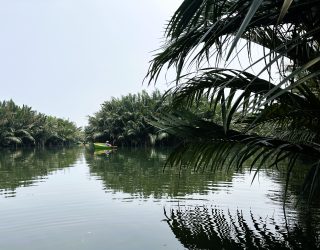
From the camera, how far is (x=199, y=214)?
791 centimetres

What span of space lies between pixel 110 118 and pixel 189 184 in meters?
36.0

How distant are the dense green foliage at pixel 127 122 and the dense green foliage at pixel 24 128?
11.4 metres

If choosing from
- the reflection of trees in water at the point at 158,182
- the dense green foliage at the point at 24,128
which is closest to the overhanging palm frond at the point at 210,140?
the reflection of trees in water at the point at 158,182

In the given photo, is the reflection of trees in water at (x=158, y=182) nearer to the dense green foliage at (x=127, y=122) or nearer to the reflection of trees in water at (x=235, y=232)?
the reflection of trees in water at (x=235, y=232)

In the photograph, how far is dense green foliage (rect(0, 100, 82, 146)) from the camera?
5288 cm

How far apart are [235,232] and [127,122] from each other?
40487 millimetres

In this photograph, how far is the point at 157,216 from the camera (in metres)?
7.96

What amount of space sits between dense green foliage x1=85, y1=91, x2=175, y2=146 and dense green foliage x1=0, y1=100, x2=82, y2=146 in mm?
11397

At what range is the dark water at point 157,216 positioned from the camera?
6137 millimetres

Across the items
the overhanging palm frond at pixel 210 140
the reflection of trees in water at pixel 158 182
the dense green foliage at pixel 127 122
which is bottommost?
the reflection of trees in water at pixel 158 182

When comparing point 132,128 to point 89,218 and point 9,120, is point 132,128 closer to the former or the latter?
point 9,120

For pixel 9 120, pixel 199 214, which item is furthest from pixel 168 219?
pixel 9 120

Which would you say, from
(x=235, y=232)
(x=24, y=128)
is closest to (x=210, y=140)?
(x=235, y=232)

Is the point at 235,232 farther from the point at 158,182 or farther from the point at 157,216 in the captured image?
the point at 158,182
